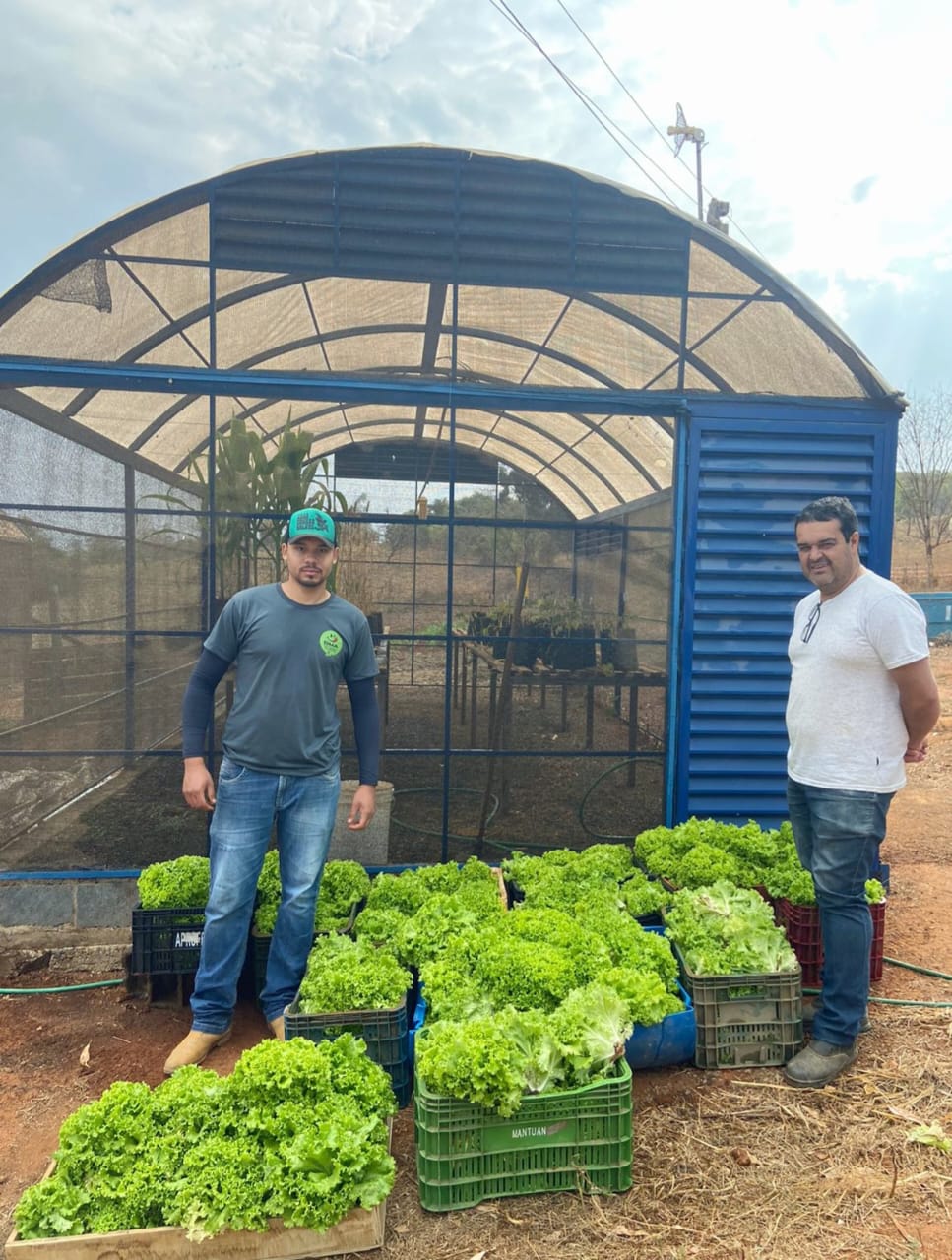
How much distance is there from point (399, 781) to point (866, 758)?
116 inches

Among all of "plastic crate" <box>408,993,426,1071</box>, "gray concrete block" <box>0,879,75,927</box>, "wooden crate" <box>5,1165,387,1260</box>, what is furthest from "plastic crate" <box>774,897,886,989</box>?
"gray concrete block" <box>0,879,75,927</box>

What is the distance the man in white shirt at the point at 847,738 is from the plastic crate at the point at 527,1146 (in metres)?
1.08

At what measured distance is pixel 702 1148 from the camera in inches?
118

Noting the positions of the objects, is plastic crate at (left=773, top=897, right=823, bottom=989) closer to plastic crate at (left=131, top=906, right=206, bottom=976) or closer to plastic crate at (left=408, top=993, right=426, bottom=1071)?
plastic crate at (left=408, top=993, right=426, bottom=1071)

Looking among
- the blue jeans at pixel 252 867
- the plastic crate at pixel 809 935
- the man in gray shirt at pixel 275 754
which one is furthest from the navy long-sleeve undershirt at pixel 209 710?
the plastic crate at pixel 809 935

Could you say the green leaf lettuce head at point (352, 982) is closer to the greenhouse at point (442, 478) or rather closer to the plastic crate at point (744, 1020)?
the plastic crate at point (744, 1020)

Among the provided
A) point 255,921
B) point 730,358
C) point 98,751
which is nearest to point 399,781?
point 255,921

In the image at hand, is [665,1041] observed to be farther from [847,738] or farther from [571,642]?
[571,642]

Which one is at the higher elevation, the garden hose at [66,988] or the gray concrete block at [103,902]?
the gray concrete block at [103,902]

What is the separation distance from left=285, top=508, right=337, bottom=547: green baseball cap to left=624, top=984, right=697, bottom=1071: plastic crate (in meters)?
2.54

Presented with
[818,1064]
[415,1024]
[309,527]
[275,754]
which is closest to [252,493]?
[309,527]

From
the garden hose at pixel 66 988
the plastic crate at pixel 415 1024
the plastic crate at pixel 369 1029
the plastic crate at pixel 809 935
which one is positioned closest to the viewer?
the plastic crate at pixel 369 1029

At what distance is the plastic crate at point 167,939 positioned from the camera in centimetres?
406

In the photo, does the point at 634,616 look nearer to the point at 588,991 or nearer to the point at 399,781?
the point at 399,781
